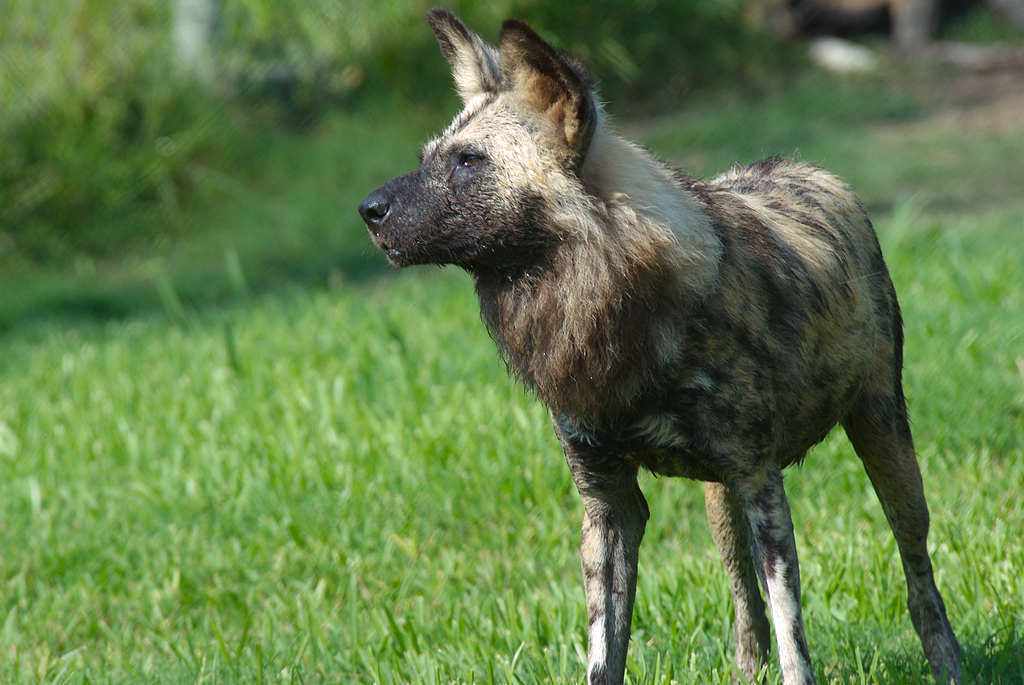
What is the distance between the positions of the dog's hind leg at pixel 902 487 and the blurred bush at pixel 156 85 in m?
6.71

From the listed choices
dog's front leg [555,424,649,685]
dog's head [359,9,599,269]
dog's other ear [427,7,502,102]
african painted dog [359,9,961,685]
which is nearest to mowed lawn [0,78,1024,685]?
dog's front leg [555,424,649,685]

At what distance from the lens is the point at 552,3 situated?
10828 millimetres

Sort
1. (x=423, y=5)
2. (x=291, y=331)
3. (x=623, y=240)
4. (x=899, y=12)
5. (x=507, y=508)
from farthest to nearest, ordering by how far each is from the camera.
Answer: (x=899, y=12), (x=423, y=5), (x=291, y=331), (x=507, y=508), (x=623, y=240)

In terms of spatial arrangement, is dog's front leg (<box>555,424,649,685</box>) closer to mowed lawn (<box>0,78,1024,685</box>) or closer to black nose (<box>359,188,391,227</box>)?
mowed lawn (<box>0,78,1024,685</box>)

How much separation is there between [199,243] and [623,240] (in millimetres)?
8334

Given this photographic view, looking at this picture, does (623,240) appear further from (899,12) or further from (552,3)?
(899,12)

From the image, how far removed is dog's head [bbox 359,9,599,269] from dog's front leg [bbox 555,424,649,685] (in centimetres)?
57

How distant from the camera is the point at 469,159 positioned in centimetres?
268

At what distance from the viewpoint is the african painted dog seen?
8.41 feet

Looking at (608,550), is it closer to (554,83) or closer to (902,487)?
(902,487)

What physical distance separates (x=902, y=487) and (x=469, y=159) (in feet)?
5.20

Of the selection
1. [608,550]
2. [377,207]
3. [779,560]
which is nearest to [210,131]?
[377,207]

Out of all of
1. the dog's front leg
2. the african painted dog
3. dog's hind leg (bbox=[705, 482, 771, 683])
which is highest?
the african painted dog

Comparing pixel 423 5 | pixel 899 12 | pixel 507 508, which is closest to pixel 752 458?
pixel 507 508
